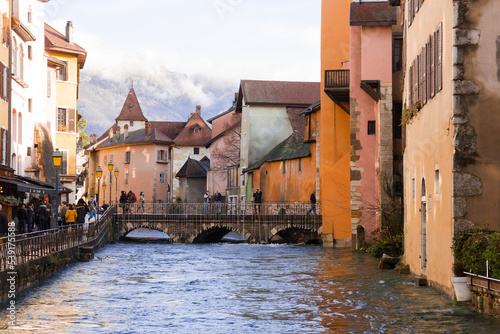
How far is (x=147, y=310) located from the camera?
58.7ft

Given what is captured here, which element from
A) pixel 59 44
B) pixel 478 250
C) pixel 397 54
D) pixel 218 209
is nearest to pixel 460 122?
pixel 478 250

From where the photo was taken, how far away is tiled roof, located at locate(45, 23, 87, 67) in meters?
50.0

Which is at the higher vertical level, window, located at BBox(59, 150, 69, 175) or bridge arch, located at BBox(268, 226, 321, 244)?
window, located at BBox(59, 150, 69, 175)

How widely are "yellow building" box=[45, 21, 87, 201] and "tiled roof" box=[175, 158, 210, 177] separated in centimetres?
4042

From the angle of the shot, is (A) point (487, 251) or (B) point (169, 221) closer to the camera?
(A) point (487, 251)

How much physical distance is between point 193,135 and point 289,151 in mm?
42566

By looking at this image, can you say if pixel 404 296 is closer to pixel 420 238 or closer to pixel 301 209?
pixel 420 238

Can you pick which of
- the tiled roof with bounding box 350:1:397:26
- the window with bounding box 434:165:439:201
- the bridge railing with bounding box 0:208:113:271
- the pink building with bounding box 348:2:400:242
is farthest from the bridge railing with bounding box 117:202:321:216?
the window with bounding box 434:165:439:201

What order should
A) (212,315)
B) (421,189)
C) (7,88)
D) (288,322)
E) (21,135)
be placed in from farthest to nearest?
(21,135)
(7,88)
(421,189)
(212,315)
(288,322)

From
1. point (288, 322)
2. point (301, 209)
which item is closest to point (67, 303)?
point (288, 322)

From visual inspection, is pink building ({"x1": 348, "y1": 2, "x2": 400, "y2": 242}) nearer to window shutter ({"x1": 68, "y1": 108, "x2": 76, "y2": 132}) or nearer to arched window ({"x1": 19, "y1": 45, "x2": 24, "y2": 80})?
arched window ({"x1": 19, "y1": 45, "x2": 24, "y2": 80})

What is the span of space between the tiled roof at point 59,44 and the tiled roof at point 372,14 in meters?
20.9

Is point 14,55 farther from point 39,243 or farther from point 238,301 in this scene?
point 238,301

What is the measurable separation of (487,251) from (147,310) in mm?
7345
